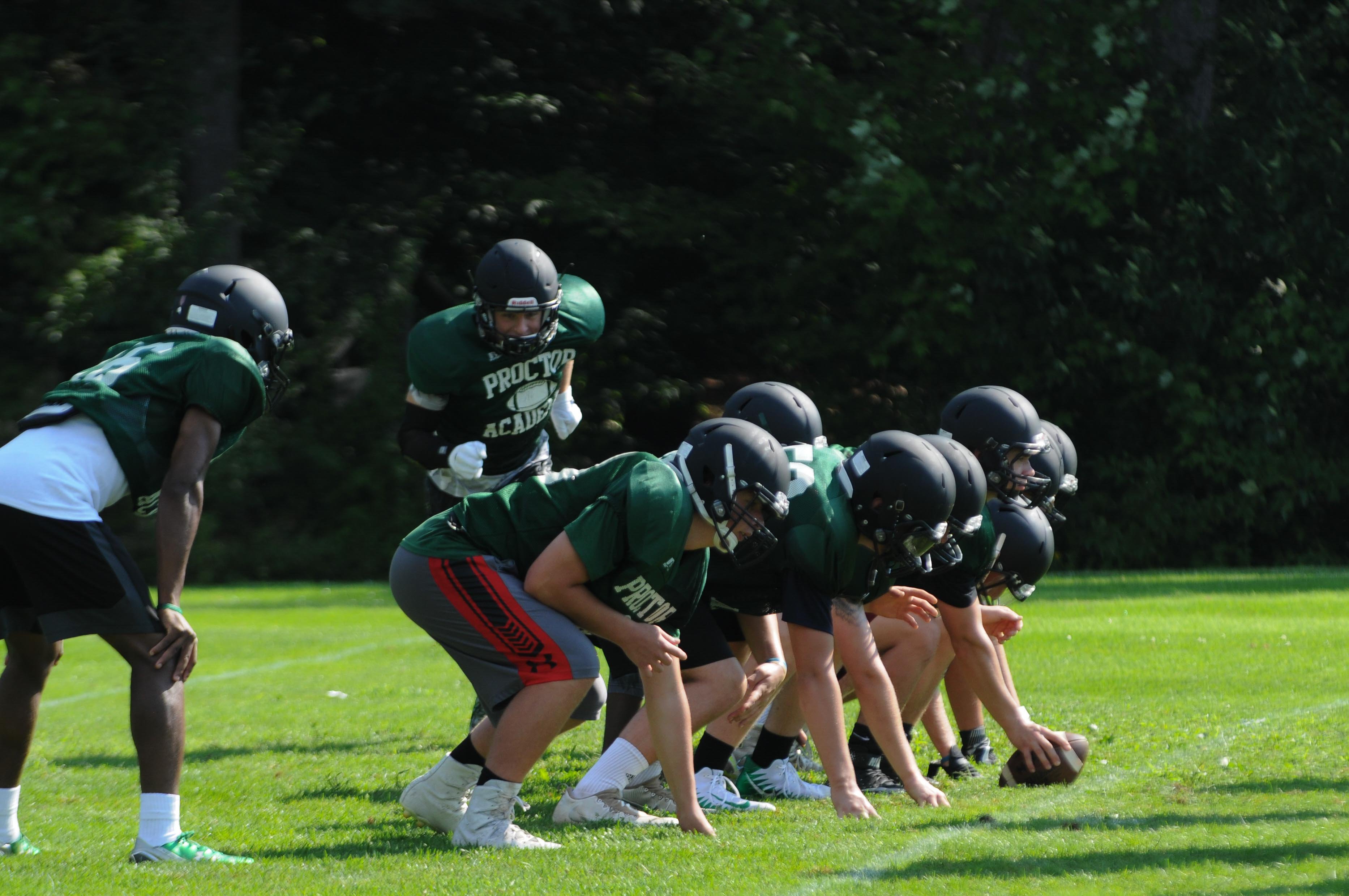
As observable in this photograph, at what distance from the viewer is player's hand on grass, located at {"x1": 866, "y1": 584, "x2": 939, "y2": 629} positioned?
6.03 metres

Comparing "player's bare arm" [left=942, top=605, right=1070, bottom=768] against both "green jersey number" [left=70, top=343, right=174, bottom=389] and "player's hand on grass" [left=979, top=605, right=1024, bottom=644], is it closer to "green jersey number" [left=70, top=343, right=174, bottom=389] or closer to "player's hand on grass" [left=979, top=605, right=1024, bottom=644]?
"player's hand on grass" [left=979, top=605, right=1024, bottom=644]

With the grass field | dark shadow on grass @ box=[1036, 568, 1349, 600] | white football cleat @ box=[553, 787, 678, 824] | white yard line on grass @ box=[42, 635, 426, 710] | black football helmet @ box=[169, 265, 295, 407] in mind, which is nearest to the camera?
the grass field

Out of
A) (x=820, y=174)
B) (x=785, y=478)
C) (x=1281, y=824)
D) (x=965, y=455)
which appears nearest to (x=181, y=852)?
(x=785, y=478)

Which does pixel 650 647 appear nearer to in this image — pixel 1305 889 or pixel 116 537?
pixel 116 537

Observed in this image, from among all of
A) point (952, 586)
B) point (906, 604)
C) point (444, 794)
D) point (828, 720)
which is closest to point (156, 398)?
point (444, 794)

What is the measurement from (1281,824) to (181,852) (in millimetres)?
3443

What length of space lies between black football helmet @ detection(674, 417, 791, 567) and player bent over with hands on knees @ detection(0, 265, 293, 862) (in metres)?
1.44

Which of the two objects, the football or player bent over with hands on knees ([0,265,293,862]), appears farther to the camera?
the football

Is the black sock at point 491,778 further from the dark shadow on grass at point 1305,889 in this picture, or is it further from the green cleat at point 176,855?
the dark shadow on grass at point 1305,889

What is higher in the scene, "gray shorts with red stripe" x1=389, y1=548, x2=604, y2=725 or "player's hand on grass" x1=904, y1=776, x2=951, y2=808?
"gray shorts with red stripe" x1=389, y1=548, x2=604, y2=725

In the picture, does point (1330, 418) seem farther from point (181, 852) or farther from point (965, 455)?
point (181, 852)

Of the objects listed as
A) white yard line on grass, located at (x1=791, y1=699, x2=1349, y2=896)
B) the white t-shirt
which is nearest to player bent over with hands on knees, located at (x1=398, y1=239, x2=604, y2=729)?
the white t-shirt

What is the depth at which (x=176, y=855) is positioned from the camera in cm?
509

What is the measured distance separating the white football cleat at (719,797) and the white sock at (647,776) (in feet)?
0.51
